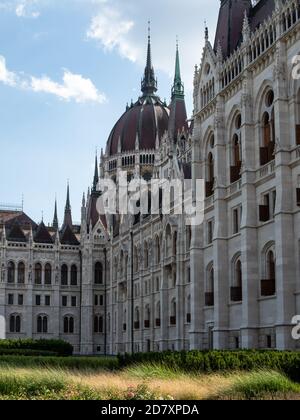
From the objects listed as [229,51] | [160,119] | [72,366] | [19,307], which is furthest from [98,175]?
[72,366]

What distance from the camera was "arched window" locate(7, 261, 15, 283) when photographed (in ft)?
315

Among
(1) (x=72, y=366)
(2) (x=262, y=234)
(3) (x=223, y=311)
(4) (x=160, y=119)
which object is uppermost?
(4) (x=160, y=119)

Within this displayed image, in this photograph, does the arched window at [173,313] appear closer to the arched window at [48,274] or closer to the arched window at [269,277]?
the arched window at [269,277]

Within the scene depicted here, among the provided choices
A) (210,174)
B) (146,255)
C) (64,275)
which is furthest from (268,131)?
(64,275)

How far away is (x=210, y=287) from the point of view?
169 ft

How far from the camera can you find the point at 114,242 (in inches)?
3647

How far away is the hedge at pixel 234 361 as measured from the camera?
82.2ft

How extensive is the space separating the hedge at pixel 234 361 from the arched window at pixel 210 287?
66.1 ft

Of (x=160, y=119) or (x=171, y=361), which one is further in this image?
(x=160, y=119)

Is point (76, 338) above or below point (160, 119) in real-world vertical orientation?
below

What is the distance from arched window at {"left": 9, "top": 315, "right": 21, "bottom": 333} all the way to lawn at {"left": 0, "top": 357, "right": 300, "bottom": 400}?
7144cm

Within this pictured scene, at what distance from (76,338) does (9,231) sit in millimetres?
18183

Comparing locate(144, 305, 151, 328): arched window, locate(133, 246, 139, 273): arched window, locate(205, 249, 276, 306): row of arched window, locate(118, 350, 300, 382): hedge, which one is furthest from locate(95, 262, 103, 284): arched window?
locate(118, 350, 300, 382): hedge
